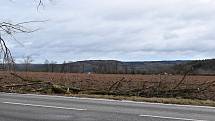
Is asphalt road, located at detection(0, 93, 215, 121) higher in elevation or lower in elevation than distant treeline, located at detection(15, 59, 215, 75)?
lower

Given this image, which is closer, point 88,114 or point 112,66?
point 88,114

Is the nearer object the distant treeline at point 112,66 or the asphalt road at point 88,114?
the asphalt road at point 88,114

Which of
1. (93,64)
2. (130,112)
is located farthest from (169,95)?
(93,64)

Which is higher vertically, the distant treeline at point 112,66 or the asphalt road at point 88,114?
the distant treeline at point 112,66

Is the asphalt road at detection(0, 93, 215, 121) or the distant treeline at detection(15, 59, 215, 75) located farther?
the distant treeline at detection(15, 59, 215, 75)

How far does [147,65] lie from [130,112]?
94.0m

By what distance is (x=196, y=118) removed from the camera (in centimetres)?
1354

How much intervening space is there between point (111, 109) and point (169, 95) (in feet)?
33.2

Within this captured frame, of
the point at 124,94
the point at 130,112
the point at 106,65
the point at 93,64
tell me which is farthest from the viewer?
the point at 93,64

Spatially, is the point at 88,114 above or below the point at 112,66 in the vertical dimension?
below

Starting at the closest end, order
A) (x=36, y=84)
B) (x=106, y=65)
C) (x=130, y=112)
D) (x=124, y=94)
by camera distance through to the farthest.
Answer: (x=130, y=112)
(x=124, y=94)
(x=36, y=84)
(x=106, y=65)

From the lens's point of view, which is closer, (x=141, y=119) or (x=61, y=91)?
(x=141, y=119)

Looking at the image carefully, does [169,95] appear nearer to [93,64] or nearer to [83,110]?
[83,110]

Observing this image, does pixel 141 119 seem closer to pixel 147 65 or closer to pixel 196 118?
pixel 196 118
